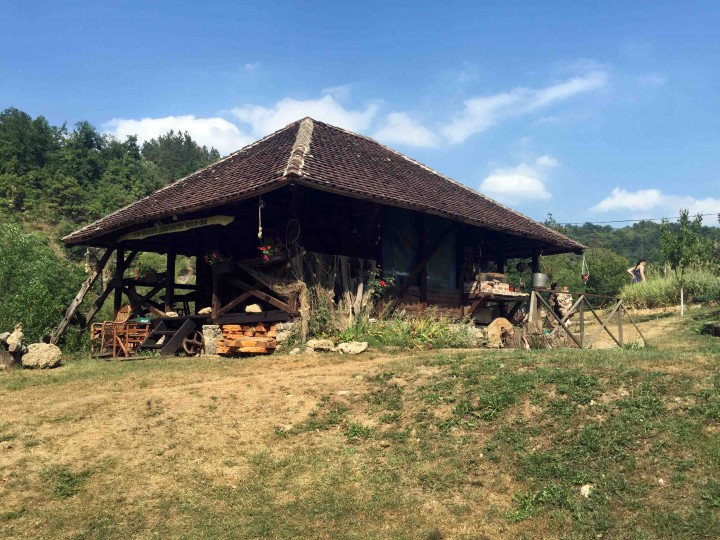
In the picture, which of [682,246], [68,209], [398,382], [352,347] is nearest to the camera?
[398,382]

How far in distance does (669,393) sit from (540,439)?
160 cm

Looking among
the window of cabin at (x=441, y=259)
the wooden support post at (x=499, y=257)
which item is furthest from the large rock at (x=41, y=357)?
the wooden support post at (x=499, y=257)

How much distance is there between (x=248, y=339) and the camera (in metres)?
12.3

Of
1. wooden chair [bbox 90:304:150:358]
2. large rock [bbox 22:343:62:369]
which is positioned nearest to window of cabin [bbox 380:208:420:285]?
wooden chair [bbox 90:304:150:358]

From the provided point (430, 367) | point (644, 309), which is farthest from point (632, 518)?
point (644, 309)

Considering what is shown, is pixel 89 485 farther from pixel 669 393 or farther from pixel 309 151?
pixel 309 151

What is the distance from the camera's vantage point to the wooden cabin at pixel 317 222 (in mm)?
13141

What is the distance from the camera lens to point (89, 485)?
605 cm

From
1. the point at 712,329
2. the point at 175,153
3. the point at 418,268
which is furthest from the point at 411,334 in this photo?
the point at 175,153

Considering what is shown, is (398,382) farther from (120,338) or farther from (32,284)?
(32,284)

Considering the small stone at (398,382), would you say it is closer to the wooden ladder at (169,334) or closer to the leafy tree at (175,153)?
the wooden ladder at (169,334)

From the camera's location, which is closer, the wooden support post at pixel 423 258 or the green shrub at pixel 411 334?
the green shrub at pixel 411 334

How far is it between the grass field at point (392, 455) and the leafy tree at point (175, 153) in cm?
7744

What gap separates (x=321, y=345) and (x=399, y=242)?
4967 mm
